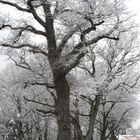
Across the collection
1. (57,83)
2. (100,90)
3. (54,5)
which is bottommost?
(57,83)

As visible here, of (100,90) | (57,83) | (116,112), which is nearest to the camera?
(57,83)

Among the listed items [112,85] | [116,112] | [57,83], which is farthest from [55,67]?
[116,112]

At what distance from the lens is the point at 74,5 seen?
53.7ft

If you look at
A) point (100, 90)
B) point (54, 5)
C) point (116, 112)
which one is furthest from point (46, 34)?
point (116, 112)

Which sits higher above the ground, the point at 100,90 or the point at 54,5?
the point at 54,5

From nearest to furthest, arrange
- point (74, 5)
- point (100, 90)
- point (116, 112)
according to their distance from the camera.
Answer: point (74, 5) → point (100, 90) → point (116, 112)

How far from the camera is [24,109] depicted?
40781 millimetres

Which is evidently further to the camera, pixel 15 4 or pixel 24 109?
pixel 24 109

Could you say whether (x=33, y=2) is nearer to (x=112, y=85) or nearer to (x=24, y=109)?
(x=112, y=85)

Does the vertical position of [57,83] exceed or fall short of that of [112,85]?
it falls short

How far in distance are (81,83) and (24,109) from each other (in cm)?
1735

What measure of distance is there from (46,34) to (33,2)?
178 centimetres

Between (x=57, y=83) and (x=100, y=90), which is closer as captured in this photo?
(x=57, y=83)

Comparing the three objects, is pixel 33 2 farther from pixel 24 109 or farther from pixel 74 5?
pixel 24 109
